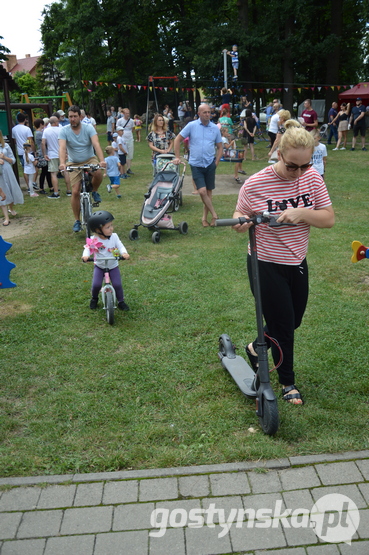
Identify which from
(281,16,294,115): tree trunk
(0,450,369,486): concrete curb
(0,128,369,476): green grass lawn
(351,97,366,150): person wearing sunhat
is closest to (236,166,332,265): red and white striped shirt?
(0,128,369,476): green grass lawn

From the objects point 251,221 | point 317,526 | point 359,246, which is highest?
point 251,221

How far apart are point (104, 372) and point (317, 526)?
232 cm

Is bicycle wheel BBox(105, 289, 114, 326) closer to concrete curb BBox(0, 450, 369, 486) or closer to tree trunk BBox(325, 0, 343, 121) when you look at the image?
concrete curb BBox(0, 450, 369, 486)

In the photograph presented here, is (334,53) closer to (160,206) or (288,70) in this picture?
(288,70)

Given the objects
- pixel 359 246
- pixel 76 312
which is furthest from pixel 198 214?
pixel 359 246

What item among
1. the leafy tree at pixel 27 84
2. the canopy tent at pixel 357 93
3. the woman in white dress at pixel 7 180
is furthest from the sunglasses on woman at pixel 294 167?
the leafy tree at pixel 27 84

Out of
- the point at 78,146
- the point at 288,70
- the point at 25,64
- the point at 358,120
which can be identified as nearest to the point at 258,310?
the point at 78,146

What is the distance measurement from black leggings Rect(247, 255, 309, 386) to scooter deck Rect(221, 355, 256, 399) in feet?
1.02

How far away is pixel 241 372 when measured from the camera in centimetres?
429

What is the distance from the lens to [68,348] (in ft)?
16.7

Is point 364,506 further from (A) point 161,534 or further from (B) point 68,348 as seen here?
(B) point 68,348

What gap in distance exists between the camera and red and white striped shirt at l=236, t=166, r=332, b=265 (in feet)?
11.7

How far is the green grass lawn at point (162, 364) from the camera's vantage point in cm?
354

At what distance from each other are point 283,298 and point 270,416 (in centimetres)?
81
